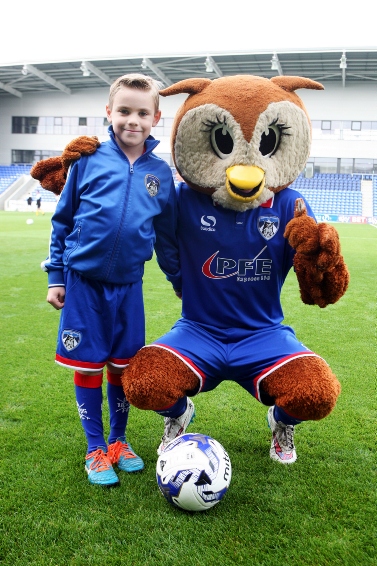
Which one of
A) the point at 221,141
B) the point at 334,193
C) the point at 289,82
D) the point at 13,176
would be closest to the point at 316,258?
the point at 221,141

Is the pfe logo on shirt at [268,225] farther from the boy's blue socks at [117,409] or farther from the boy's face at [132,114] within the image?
the boy's blue socks at [117,409]

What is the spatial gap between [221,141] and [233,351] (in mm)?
972

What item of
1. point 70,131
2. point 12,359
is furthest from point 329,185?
point 12,359

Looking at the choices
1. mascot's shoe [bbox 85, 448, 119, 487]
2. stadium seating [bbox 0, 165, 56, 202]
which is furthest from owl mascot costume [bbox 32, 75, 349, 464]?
stadium seating [bbox 0, 165, 56, 202]

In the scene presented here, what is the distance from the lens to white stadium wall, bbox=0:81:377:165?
30062mm

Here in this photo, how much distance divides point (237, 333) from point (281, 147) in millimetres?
890

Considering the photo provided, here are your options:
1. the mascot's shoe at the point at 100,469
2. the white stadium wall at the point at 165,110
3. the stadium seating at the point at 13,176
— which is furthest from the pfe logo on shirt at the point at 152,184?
the stadium seating at the point at 13,176

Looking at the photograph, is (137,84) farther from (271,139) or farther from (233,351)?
(233,351)

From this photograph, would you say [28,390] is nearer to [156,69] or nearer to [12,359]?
[12,359]

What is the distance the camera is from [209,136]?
95.4 inches

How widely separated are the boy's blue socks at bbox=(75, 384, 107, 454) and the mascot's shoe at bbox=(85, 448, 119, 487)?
5cm

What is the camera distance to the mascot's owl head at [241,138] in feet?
7.71

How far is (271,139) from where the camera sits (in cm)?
242

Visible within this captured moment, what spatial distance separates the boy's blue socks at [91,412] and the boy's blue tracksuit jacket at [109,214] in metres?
0.53
